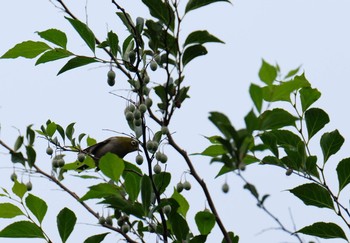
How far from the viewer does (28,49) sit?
3145 millimetres

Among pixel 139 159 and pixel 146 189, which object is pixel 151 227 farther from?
pixel 139 159

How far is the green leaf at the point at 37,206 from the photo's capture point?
309 cm

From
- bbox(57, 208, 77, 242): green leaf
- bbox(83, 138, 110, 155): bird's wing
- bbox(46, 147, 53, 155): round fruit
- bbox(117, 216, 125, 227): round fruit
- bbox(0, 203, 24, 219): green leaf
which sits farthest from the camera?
bbox(83, 138, 110, 155): bird's wing

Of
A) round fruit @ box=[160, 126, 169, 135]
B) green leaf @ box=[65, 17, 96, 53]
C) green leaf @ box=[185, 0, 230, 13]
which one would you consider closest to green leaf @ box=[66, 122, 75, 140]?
green leaf @ box=[65, 17, 96, 53]

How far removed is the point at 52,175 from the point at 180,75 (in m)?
0.82

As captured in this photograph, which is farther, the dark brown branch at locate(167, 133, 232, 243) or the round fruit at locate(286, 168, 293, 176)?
the round fruit at locate(286, 168, 293, 176)

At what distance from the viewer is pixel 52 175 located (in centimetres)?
327

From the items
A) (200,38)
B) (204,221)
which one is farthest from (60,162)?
(200,38)

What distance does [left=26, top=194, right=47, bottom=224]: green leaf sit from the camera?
3088mm

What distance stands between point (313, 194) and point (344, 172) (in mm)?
189

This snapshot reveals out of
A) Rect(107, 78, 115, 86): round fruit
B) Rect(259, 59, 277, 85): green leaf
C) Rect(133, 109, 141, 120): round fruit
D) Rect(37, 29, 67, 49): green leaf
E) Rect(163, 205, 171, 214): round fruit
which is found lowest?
Rect(163, 205, 171, 214): round fruit

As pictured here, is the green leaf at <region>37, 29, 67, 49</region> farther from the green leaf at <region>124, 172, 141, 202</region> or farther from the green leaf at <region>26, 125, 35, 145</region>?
the green leaf at <region>124, 172, 141, 202</region>

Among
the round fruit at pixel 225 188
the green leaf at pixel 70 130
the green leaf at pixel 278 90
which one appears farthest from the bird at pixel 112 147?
the green leaf at pixel 278 90

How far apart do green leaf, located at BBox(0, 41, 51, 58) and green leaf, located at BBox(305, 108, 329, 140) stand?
1.14m
